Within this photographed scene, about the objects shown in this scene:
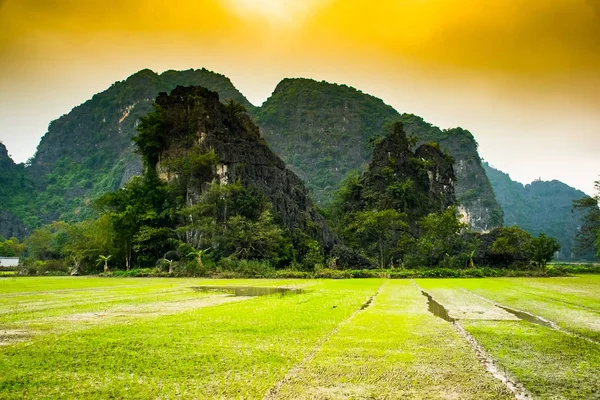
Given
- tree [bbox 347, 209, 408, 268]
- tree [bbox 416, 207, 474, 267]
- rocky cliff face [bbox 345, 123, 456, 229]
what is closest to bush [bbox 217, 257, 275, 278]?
tree [bbox 347, 209, 408, 268]

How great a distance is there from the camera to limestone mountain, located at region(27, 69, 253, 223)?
14438 cm

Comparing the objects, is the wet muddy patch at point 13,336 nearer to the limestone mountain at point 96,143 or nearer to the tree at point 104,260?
the tree at point 104,260

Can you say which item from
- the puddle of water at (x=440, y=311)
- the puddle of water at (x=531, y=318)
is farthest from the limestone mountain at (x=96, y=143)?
the puddle of water at (x=531, y=318)

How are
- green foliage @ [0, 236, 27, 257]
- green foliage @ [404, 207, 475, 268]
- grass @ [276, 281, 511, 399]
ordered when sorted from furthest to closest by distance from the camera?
1. green foliage @ [0, 236, 27, 257]
2. green foliage @ [404, 207, 475, 268]
3. grass @ [276, 281, 511, 399]

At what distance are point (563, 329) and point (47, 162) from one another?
194 metres

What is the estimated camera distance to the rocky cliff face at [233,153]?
62.6 meters

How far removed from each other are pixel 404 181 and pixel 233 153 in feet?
124

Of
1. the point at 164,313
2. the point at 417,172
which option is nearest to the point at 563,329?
the point at 164,313

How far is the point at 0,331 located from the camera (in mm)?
10227

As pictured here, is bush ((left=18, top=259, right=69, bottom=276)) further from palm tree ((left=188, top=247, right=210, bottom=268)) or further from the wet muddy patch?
the wet muddy patch

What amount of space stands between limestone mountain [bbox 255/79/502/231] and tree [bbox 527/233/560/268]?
8199cm

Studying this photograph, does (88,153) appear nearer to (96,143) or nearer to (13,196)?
(96,143)

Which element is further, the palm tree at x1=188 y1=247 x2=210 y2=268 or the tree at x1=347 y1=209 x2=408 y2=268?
the tree at x1=347 y1=209 x2=408 y2=268

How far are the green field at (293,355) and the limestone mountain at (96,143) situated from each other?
136759 mm
